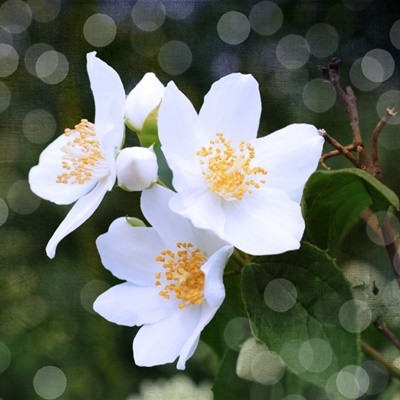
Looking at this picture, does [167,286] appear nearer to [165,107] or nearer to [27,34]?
[165,107]

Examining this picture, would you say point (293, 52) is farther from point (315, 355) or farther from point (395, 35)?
point (315, 355)

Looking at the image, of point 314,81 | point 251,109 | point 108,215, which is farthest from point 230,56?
point 251,109

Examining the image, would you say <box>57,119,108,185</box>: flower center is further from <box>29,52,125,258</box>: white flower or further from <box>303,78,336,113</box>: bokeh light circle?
<box>303,78,336,113</box>: bokeh light circle

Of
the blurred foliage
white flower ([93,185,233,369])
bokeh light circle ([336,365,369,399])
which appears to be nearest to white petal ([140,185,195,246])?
white flower ([93,185,233,369])

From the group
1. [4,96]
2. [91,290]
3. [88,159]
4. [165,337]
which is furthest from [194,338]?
[4,96]

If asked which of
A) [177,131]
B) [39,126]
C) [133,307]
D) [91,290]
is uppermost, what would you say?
[177,131]

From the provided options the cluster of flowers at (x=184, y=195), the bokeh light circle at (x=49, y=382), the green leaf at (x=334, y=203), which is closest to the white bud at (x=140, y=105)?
the cluster of flowers at (x=184, y=195)
